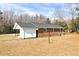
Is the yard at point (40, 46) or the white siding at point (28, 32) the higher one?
the white siding at point (28, 32)

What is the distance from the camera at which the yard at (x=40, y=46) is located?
6867 millimetres

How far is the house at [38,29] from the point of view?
6.89 m

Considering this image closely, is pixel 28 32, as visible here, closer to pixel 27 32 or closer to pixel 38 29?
pixel 27 32

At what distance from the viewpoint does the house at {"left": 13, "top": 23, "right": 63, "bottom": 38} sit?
689 centimetres

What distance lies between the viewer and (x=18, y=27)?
684 centimetres

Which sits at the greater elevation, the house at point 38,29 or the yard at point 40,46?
the house at point 38,29

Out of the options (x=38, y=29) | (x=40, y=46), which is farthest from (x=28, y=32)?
(x=40, y=46)

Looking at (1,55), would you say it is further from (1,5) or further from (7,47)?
(1,5)

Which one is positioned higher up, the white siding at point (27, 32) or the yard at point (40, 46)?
the white siding at point (27, 32)

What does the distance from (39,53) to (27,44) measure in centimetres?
24

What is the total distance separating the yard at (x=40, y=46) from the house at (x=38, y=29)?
8 centimetres

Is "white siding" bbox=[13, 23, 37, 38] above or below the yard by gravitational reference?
above

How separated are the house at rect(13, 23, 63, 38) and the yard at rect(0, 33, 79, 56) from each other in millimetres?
77

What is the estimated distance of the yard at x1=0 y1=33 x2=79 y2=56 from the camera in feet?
22.5
